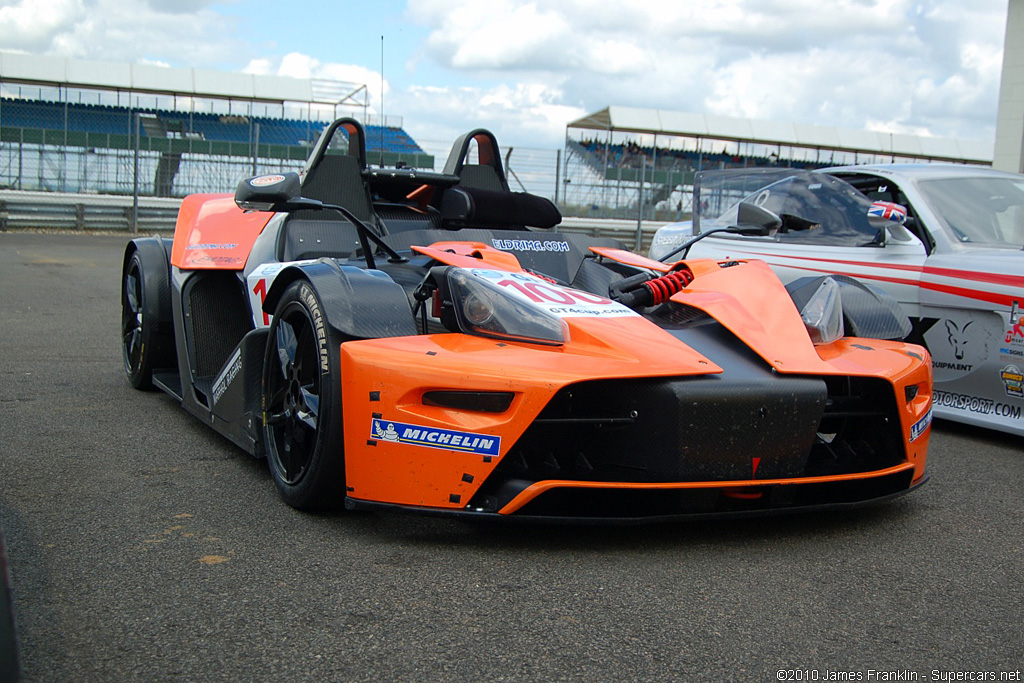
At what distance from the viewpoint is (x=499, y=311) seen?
3.14m

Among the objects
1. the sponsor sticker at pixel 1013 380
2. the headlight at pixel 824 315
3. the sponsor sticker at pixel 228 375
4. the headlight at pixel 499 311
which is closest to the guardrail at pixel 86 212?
the sponsor sticker at pixel 228 375

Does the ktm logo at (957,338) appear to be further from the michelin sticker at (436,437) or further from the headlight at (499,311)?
the michelin sticker at (436,437)

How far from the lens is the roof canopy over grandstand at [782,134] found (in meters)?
31.9

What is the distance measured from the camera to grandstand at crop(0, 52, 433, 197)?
1947 cm

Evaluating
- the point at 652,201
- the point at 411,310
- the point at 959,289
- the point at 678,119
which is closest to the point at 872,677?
the point at 411,310

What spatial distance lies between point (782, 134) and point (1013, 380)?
31.4 meters

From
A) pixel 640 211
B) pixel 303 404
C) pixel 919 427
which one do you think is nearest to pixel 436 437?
pixel 303 404

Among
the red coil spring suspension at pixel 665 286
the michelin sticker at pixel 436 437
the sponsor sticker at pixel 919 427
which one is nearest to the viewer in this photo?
the michelin sticker at pixel 436 437

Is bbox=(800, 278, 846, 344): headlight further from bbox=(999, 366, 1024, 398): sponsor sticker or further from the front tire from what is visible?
the front tire

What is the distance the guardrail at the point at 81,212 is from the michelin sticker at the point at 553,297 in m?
15.4

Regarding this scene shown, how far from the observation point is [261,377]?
3738mm

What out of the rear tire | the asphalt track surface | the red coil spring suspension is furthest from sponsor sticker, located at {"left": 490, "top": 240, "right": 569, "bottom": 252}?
the rear tire

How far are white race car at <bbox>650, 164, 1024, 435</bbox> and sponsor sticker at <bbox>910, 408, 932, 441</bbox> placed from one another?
4.23 feet

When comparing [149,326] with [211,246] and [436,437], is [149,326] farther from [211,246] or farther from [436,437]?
[436,437]
